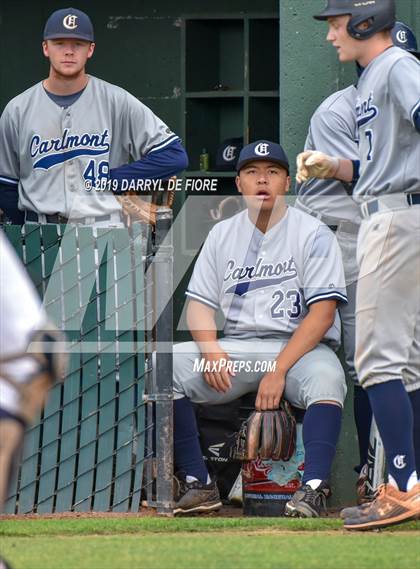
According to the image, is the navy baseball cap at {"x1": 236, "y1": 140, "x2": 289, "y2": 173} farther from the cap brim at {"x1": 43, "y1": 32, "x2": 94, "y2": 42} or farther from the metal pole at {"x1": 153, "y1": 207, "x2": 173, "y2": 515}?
the cap brim at {"x1": 43, "y1": 32, "x2": 94, "y2": 42}

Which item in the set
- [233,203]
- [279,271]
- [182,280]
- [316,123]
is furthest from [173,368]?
[182,280]

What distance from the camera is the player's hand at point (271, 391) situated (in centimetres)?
522

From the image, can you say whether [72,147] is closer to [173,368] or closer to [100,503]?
[173,368]

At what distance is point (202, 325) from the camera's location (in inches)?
213

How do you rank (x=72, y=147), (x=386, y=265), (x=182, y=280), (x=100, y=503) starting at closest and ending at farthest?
(x=386, y=265)
(x=100, y=503)
(x=72, y=147)
(x=182, y=280)

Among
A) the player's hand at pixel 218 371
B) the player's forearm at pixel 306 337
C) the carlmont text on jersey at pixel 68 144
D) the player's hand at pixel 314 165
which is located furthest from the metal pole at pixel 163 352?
the carlmont text on jersey at pixel 68 144

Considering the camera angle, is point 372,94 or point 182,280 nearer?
point 372,94

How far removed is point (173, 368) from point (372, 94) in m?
1.37

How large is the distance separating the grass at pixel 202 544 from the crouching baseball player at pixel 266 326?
1.35 feet

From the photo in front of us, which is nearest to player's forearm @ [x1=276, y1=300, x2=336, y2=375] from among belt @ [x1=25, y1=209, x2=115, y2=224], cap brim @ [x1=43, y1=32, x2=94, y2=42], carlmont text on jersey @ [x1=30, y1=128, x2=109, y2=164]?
belt @ [x1=25, y1=209, x2=115, y2=224]

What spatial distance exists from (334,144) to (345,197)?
0.23 m

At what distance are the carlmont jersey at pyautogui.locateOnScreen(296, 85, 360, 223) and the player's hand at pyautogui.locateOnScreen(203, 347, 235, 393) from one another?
73cm

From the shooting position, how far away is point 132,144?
600cm

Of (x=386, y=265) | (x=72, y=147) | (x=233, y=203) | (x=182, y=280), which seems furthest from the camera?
(x=182, y=280)
